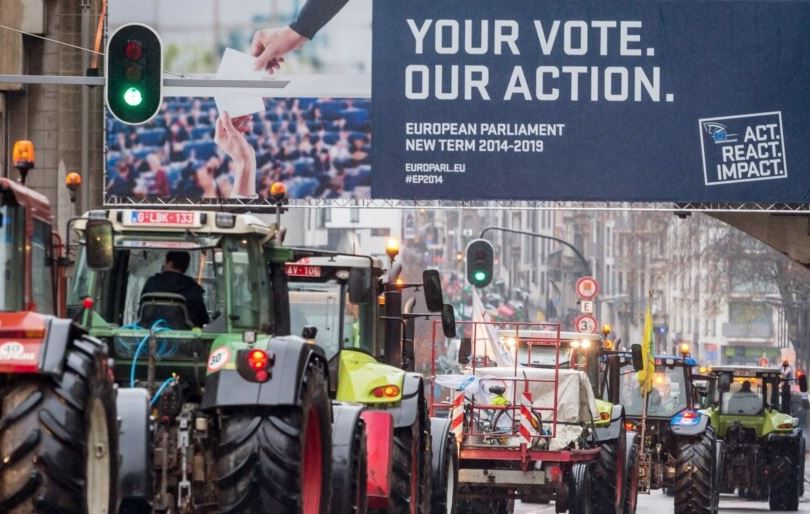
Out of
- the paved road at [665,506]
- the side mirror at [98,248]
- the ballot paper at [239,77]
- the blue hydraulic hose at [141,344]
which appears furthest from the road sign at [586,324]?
the side mirror at [98,248]

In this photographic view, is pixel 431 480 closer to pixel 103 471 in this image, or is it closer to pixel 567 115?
pixel 103 471

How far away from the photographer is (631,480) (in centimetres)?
2452

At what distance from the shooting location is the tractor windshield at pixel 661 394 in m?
29.0

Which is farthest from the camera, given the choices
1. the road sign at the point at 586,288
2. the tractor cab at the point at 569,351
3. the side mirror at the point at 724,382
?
the road sign at the point at 586,288

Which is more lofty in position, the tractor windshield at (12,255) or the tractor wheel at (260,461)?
the tractor windshield at (12,255)

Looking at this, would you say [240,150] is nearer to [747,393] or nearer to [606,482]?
[747,393]

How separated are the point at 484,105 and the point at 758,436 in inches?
278

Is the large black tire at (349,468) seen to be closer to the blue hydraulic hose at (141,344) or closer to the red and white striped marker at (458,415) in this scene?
the blue hydraulic hose at (141,344)

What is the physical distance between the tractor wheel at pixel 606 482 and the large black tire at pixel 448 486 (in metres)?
4.21

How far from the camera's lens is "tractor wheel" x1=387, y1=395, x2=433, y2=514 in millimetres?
15719

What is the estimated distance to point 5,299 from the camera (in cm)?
975

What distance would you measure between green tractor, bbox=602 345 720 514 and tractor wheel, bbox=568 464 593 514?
2.55 m

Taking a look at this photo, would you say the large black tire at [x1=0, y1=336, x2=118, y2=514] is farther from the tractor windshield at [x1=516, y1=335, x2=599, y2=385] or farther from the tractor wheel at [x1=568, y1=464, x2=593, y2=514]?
the tractor windshield at [x1=516, y1=335, x2=599, y2=385]

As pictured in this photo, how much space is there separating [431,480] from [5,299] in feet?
28.6
